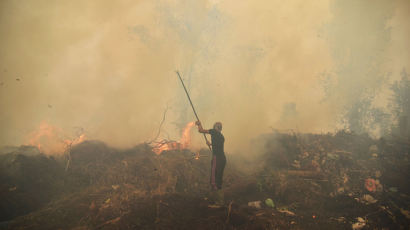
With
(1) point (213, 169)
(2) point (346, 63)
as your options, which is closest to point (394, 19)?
(2) point (346, 63)

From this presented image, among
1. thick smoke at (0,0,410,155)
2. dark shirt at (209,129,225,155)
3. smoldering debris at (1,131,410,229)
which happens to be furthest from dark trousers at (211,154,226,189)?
thick smoke at (0,0,410,155)

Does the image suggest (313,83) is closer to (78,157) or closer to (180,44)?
(180,44)

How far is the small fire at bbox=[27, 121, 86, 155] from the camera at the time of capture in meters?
Answer: 9.77

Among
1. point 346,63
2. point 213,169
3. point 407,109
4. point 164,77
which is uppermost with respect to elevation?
point 346,63

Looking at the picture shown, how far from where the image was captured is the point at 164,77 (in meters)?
16.1

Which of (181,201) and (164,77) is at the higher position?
(164,77)

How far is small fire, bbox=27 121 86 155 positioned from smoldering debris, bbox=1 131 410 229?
0.46m

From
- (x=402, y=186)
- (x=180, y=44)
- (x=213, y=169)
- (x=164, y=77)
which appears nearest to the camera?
(x=213, y=169)

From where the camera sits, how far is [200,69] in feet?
66.6

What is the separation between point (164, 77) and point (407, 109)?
731 inches

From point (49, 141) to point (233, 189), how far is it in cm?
814

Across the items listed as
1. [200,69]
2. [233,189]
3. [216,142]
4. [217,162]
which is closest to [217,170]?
[217,162]

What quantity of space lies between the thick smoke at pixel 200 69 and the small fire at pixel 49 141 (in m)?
1.52

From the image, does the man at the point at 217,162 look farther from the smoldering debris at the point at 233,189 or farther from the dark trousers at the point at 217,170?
the smoldering debris at the point at 233,189
